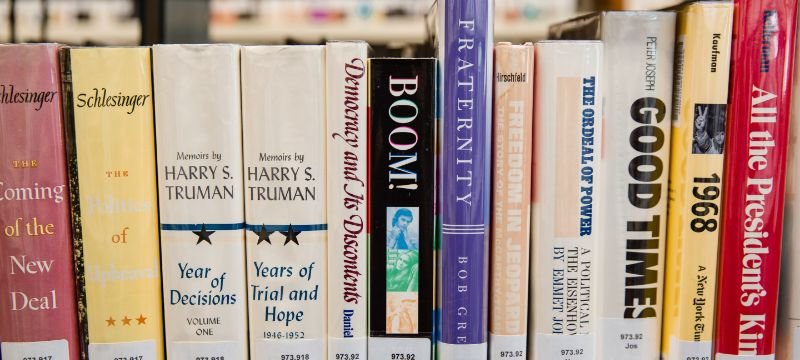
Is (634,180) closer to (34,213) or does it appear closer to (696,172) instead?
(696,172)

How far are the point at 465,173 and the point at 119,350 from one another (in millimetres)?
369

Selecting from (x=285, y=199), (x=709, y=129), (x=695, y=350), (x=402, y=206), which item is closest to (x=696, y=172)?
(x=709, y=129)

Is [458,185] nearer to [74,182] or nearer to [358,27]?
[74,182]

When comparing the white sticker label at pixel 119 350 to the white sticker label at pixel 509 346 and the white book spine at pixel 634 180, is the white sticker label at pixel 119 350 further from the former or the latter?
the white book spine at pixel 634 180

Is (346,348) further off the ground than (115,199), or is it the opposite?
(115,199)

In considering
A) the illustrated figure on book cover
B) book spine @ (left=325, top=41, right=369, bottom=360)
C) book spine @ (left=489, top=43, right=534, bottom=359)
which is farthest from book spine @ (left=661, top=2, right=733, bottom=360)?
book spine @ (left=325, top=41, right=369, bottom=360)

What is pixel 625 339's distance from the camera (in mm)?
595

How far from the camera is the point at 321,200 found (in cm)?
56

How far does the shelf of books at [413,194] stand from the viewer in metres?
0.55

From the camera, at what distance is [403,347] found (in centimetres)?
58

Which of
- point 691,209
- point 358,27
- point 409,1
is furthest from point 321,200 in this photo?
point 409,1

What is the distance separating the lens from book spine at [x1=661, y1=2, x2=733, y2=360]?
0.55 meters

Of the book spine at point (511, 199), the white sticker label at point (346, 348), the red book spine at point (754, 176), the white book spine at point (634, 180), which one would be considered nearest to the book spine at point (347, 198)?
the white sticker label at point (346, 348)

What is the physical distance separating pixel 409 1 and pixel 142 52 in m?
1.36
